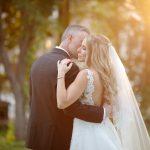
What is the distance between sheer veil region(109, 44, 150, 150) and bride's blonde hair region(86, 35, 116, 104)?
234mm

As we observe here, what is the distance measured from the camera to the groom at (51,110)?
6.63 metres

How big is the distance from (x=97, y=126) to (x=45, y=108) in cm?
54

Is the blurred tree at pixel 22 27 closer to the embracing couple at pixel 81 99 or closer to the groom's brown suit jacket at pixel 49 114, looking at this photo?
the embracing couple at pixel 81 99

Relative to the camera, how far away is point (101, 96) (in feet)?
21.9

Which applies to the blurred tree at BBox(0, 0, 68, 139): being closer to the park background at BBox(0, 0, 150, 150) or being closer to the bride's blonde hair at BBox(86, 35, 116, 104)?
the park background at BBox(0, 0, 150, 150)

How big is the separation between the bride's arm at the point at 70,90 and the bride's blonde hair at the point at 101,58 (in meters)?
0.16

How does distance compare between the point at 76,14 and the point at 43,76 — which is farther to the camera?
the point at 76,14

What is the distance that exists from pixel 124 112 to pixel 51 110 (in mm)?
778

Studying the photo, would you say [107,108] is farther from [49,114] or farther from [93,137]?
[49,114]

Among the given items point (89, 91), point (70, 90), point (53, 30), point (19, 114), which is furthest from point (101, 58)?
point (19, 114)

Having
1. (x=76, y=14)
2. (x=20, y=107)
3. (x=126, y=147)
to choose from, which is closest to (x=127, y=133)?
(x=126, y=147)

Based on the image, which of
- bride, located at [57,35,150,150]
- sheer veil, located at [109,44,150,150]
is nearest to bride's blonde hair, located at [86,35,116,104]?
bride, located at [57,35,150,150]

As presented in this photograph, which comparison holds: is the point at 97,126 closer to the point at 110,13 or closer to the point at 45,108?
the point at 45,108

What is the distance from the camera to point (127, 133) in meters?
7.00
